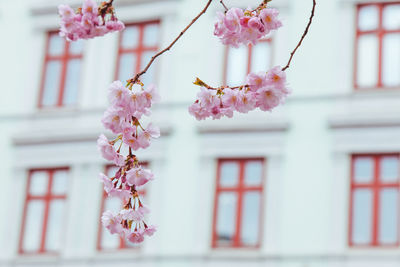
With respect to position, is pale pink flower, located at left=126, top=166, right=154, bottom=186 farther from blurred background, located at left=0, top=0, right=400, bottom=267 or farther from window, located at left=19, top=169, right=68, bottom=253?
window, located at left=19, top=169, right=68, bottom=253

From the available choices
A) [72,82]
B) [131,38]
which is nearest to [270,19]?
[131,38]

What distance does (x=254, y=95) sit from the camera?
6.15 metres

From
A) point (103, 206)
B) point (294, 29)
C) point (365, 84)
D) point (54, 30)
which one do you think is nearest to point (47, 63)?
point (54, 30)

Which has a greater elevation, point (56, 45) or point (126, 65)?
point (56, 45)

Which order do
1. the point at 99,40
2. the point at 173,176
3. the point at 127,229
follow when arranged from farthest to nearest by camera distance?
the point at 99,40 < the point at 173,176 < the point at 127,229

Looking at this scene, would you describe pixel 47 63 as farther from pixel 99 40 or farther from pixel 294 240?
pixel 294 240

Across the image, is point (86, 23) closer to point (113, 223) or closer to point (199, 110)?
point (199, 110)

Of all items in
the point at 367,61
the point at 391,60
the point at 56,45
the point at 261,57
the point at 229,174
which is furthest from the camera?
the point at 56,45

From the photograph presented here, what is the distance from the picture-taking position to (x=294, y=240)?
18.7m

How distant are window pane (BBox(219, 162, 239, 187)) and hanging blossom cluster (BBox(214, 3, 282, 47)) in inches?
515

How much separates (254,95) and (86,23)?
1028 mm

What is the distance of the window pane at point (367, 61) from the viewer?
1905cm

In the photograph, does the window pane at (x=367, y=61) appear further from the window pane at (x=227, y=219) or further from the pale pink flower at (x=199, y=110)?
the pale pink flower at (x=199, y=110)

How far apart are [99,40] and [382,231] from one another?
22.4 feet
